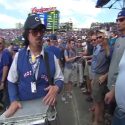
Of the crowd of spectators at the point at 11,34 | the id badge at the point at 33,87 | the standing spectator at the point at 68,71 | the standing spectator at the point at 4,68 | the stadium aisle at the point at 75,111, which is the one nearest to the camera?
the id badge at the point at 33,87

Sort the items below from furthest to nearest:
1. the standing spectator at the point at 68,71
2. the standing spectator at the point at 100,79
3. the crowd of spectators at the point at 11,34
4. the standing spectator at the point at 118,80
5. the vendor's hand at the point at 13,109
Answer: the crowd of spectators at the point at 11,34, the standing spectator at the point at 68,71, the standing spectator at the point at 100,79, the standing spectator at the point at 118,80, the vendor's hand at the point at 13,109

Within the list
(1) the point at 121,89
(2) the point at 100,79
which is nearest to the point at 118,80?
(1) the point at 121,89

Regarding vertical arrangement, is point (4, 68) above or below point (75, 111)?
above

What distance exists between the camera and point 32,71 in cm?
423

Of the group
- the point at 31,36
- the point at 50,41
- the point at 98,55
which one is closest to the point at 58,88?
the point at 31,36

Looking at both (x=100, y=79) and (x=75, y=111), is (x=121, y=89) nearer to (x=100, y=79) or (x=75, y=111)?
(x=100, y=79)

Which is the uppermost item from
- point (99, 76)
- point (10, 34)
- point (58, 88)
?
point (58, 88)

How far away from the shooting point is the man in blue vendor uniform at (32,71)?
13.9 ft

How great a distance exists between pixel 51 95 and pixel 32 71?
0.38 m

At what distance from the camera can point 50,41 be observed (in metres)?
14.5

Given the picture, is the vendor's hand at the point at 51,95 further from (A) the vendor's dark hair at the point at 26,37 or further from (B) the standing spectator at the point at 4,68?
(B) the standing spectator at the point at 4,68

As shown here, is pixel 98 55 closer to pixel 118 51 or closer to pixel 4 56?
pixel 118 51

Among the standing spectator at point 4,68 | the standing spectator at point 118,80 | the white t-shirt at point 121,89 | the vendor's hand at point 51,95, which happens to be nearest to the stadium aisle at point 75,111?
the standing spectator at point 4,68

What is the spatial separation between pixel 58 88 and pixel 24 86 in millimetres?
377
